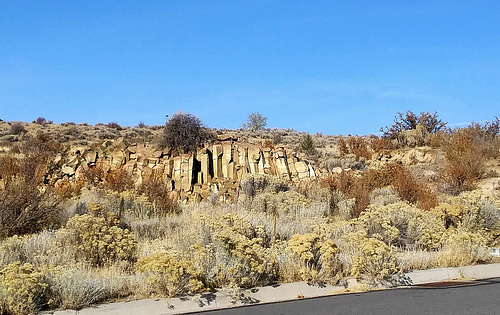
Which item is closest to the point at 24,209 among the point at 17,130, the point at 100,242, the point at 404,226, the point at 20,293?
the point at 100,242

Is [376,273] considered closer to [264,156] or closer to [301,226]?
[301,226]

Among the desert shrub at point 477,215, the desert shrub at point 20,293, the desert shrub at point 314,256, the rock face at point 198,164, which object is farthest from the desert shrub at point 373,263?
the rock face at point 198,164

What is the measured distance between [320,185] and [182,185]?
7.44 meters

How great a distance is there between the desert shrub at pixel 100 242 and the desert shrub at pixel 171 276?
1.67 metres

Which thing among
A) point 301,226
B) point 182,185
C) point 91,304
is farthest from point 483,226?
point 182,185

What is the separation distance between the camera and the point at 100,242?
368 inches

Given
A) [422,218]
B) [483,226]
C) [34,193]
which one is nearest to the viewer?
[34,193]

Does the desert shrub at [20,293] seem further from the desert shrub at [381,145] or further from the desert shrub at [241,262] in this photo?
the desert shrub at [381,145]

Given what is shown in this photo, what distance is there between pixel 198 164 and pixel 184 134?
372 cm

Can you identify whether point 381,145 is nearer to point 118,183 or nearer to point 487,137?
point 487,137

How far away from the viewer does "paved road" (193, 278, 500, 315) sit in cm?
727

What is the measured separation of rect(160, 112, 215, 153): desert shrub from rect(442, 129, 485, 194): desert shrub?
13.2 meters

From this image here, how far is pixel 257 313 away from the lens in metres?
7.29

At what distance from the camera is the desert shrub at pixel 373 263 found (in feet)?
29.6
